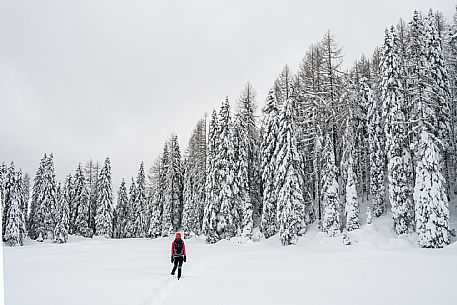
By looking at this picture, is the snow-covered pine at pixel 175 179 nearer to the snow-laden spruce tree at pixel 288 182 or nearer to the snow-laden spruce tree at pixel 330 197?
the snow-laden spruce tree at pixel 288 182

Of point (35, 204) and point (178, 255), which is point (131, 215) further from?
point (178, 255)

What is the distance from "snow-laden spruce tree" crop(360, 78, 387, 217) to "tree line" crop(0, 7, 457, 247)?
96mm

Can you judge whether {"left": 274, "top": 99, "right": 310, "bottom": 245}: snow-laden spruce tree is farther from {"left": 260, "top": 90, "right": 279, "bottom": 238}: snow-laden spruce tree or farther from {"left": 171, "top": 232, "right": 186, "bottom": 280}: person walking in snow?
{"left": 171, "top": 232, "right": 186, "bottom": 280}: person walking in snow

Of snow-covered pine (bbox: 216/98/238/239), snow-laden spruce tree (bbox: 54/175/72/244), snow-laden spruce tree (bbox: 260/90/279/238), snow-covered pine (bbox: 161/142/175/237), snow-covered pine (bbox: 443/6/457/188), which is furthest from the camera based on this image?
snow-laden spruce tree (bbox: 54/175/72/244)

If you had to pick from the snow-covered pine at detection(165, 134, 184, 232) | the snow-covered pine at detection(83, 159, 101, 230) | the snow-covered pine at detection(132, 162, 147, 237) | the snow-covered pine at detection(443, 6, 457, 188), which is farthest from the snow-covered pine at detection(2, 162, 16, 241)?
the snow-covered pine at detection(443, 6, 457, 188)

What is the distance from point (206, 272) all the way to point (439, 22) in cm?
3961

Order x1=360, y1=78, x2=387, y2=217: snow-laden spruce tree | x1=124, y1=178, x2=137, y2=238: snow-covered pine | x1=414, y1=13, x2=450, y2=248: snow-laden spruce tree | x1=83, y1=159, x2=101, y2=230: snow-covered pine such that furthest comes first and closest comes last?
x1=83, y1=159, x2=101, y2=230: snow-covered pine, x1=124, y1=178, x2=137, y2=238: snow-covered pine, x1=360, y1=78, x2=387, y2=217: snow-laden spruce tree, x1=414, y1=13, x2=450, y2=248: snow-laden spruce tree

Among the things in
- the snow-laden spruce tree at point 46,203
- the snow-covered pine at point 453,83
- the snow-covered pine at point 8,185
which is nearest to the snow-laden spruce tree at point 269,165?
the snow-covered pine at point 453,83

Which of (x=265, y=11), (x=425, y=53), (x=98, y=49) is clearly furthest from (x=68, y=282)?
(x=425, y=53)

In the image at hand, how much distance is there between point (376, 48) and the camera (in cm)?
4412

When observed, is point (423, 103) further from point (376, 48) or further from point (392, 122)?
point (376, 48)

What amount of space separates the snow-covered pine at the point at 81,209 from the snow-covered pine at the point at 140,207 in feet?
28.6

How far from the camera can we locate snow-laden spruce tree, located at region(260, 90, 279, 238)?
31812 mm

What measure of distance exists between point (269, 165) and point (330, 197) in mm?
7135
